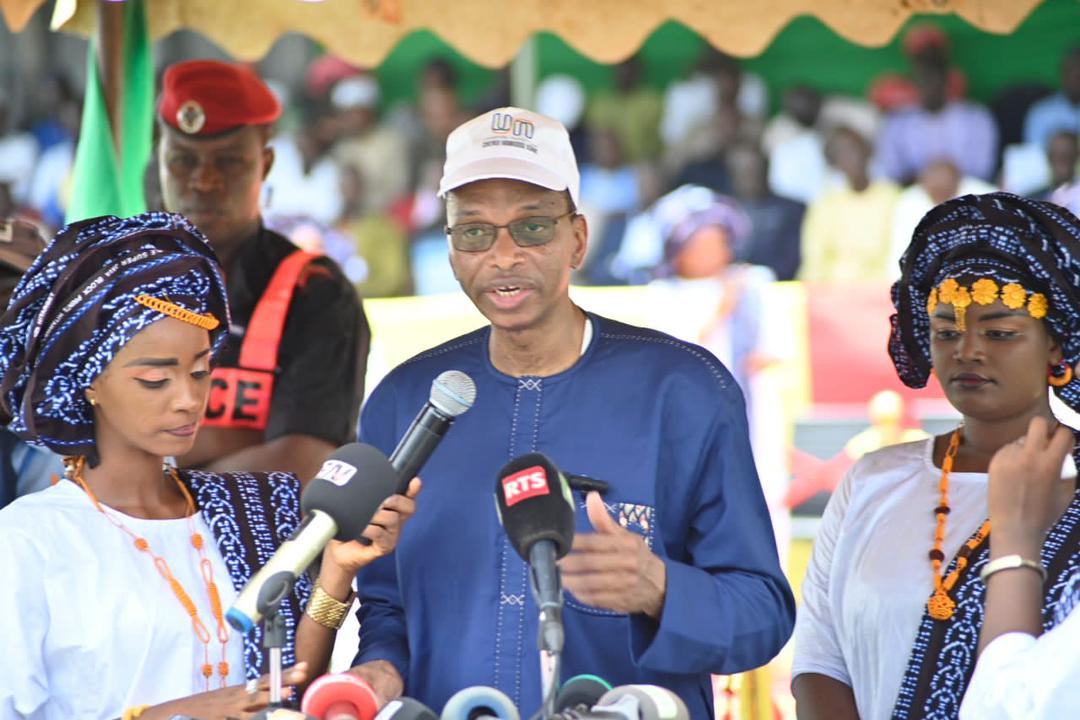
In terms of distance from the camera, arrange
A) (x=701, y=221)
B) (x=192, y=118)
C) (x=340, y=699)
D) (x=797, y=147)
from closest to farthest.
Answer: (x=340, y=699), (x=192, y=118), (x=701, y=221), (x=797, y=147)

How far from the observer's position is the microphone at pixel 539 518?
249cm

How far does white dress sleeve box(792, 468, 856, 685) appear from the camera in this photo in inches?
159

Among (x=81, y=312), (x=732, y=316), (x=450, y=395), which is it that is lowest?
(x=450, y=395)

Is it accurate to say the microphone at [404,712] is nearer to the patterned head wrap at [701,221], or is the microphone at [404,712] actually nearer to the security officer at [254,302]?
the security officer at [254,302]

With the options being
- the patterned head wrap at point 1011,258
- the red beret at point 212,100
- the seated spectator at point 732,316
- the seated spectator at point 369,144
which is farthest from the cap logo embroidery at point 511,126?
the seated spectator at point 369,144

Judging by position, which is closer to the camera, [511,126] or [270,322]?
[511,126]

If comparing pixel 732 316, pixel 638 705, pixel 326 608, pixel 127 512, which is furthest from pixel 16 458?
pixel 732 316

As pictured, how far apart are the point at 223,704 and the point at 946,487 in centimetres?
189

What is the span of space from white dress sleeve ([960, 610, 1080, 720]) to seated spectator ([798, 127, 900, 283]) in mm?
6854

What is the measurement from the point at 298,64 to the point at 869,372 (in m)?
6.25

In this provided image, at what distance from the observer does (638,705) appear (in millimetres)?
2539

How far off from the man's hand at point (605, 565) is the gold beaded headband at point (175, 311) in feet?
3.76

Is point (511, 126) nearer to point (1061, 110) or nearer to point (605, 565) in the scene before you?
point (605, 565)

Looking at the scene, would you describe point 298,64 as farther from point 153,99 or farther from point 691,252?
point 153,99
